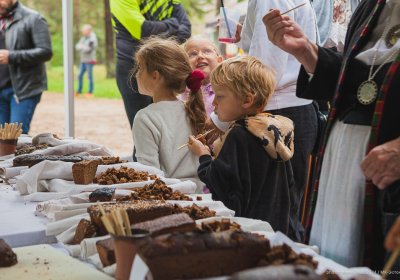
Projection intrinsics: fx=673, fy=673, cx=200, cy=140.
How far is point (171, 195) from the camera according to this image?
2299 mm

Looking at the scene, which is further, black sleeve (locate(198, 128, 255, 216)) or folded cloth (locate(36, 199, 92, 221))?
black sleeve (locate(198, 128, 255, 216))

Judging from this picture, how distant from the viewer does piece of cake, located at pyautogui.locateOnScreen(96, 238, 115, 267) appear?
166cm

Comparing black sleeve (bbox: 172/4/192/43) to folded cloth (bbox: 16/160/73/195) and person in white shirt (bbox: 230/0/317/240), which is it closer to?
person in white shirt (bbox: 230/0/317/240)

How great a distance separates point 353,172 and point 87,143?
155cm

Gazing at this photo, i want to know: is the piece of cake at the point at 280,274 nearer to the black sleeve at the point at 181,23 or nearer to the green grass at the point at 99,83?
the black sleeve at the point at 181,23

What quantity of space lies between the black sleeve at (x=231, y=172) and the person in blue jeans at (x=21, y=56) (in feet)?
11.4

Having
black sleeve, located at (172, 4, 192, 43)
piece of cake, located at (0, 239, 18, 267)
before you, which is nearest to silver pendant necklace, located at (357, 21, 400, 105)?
piece of cake, located at (0, 239, 18, 267)

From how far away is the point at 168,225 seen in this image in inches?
60.6

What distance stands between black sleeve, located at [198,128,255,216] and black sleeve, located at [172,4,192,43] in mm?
2649

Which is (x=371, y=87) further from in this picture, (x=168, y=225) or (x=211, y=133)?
(x=211, y=133)

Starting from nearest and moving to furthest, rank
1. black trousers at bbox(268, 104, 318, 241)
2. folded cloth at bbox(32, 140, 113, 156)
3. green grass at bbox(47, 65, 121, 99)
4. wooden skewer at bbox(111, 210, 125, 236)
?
wooden skewer at bbox(111, 210, 125, 236) < folded cloth at bbox(32, 140, 113, 156) < black trousers at bbox(268, 104, 318, 241) < green grass at bbox(47, 65, 121, 99)

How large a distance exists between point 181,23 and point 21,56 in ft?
4.87

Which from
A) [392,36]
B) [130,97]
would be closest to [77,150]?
[392,36]

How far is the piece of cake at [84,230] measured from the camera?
1.88 metres
